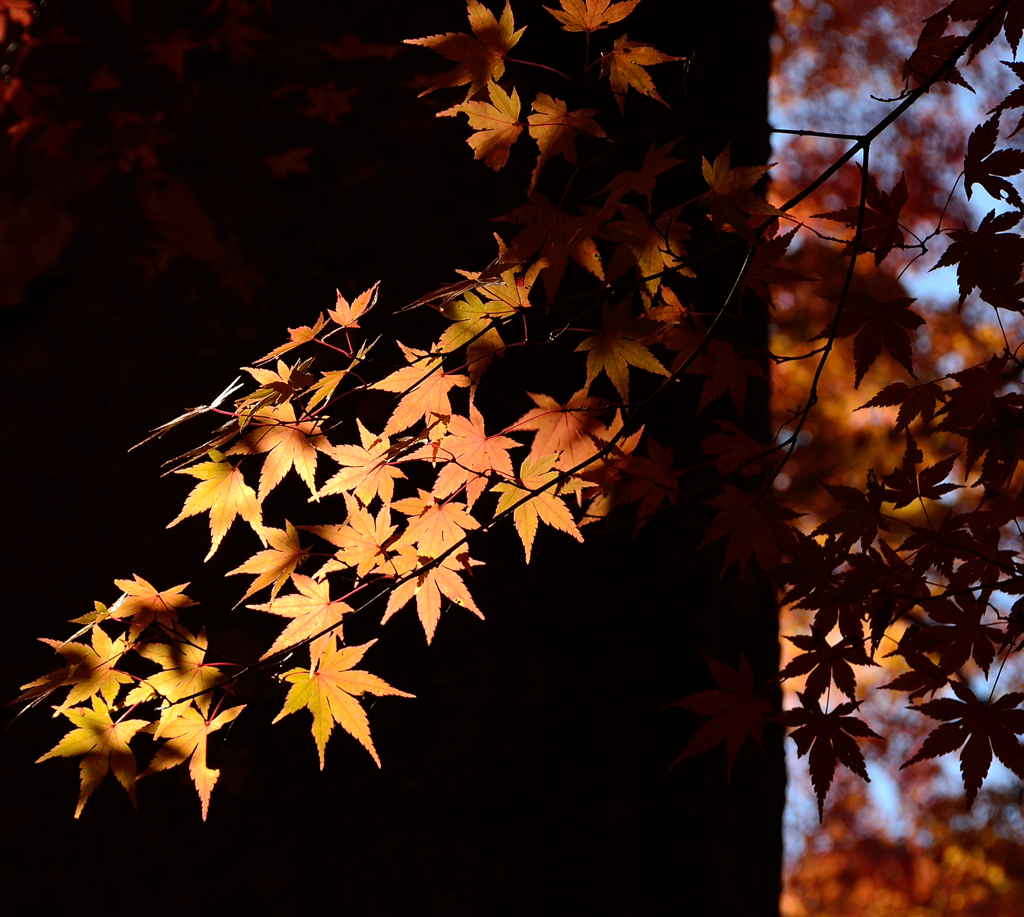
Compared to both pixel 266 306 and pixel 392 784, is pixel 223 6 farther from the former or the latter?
pixel 392 784

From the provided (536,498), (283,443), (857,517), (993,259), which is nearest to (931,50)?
(993,259)

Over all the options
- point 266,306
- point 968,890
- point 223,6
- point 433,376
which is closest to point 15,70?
point 223,6

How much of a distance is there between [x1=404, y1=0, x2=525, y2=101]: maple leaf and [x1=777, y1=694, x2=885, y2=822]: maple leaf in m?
0.99

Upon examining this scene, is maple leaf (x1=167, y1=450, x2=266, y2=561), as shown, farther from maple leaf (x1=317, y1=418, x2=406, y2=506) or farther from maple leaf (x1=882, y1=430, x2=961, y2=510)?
maple leaf (x1=882, y1=430, x2=961, y2=510)

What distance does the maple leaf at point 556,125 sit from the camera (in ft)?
3.60

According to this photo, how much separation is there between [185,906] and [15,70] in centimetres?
218

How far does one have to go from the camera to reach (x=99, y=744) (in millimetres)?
1128

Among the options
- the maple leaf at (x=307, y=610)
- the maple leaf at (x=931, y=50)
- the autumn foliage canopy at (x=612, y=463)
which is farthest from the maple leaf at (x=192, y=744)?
the maple leaf at (x=931, y=50)

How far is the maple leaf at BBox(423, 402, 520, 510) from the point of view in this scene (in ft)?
3.84

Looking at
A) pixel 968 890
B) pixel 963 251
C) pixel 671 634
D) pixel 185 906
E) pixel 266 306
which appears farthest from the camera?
pixel 968 890

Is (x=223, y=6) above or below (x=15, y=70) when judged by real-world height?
above

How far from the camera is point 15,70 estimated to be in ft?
7.41

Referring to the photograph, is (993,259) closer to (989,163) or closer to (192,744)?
(989,163)

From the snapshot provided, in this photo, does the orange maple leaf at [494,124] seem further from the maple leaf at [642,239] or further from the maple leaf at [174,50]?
the maple leaf at [174,50]
